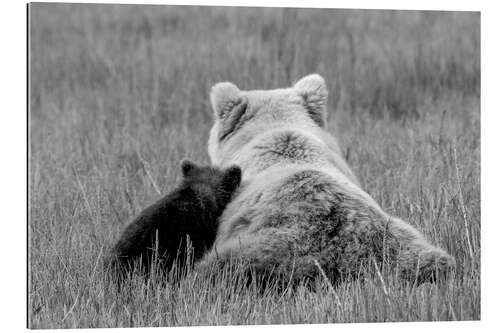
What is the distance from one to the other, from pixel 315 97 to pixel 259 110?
1.46 feet

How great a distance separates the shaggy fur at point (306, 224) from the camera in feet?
18.5

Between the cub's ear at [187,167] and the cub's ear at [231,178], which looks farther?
the cub's ear at [187,167]

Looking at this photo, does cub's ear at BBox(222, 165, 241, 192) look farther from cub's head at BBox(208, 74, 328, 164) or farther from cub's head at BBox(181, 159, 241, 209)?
cub's head at BBox(208, 74, 328, 164)

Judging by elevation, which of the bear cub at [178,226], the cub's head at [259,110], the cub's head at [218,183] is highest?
the cub's head at [259,110]

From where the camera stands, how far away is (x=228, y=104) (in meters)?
7.24

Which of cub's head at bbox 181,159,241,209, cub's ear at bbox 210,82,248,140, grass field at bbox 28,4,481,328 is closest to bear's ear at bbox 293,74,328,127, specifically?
cub's ear at bbox 210,82,248,140

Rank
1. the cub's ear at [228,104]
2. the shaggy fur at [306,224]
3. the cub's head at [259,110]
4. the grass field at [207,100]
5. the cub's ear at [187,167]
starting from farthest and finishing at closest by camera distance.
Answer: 1. the grass field at [207,100]
2. the cub's ear at [228,104]
3. the cub's head at [259,110]
4. the cub's ear at [187,167]
5. the shaggy fur at [306,224]

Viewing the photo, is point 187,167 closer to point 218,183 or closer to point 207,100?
point 218,183

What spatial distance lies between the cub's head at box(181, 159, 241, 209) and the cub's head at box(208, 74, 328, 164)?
2.12ft

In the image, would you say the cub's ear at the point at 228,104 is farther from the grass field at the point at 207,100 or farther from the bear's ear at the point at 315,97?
the grass field at the point at 207,100

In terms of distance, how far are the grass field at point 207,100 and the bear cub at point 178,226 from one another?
29.9 inches

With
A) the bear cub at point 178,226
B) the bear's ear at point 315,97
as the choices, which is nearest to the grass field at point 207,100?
the bear cub at point 178,226

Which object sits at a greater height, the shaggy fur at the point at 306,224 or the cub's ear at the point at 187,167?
the cub's ear at the point at 187,167
